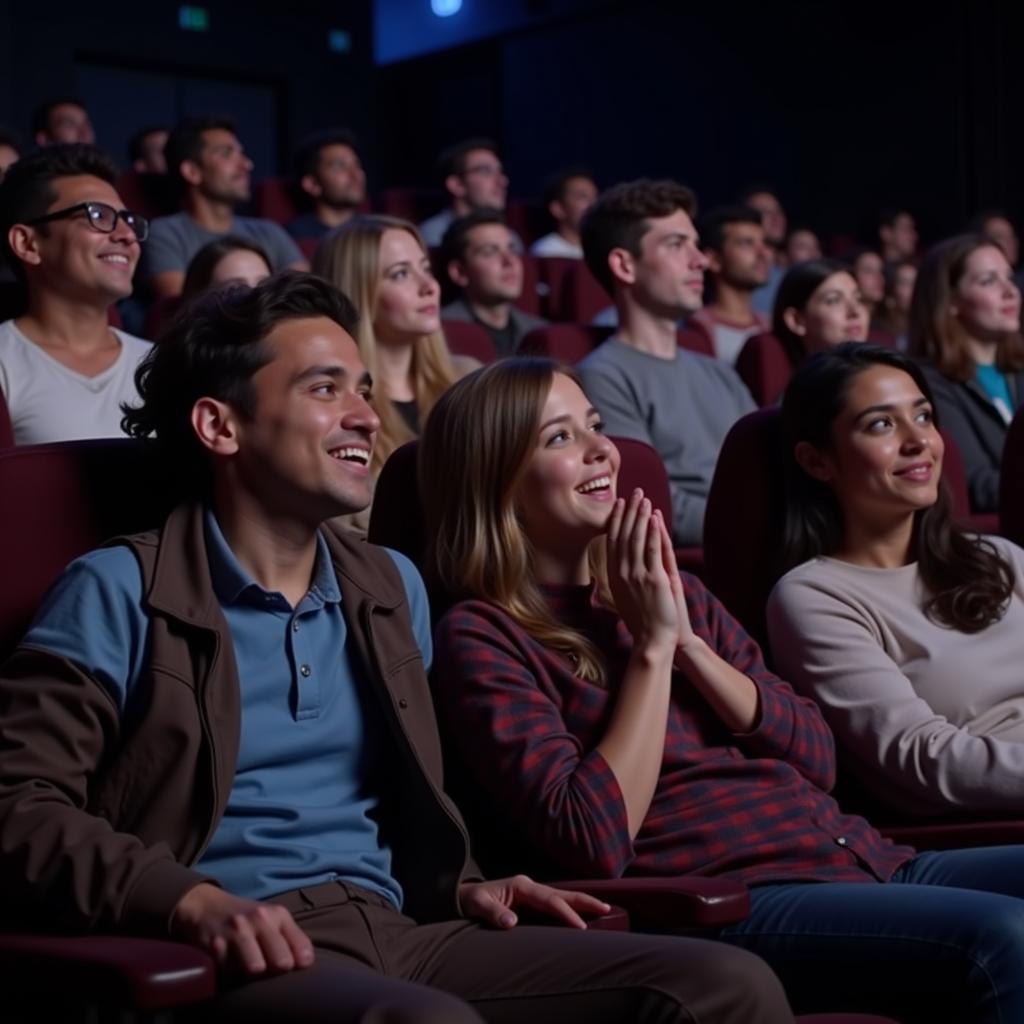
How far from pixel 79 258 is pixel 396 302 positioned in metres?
0.54

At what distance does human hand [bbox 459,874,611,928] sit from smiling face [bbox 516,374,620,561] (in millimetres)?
337

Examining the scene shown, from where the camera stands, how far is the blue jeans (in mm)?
1234

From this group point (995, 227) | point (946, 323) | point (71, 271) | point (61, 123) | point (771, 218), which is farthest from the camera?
point (771, 218)

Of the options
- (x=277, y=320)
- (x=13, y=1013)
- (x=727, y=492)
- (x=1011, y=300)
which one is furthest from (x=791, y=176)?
(x=13, y=1013)

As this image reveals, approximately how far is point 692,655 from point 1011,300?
5.93 ft

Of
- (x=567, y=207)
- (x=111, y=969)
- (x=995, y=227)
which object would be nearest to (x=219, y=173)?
(x=567, y=207)

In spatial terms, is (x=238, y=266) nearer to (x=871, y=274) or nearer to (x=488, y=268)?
(x=488, y=268)

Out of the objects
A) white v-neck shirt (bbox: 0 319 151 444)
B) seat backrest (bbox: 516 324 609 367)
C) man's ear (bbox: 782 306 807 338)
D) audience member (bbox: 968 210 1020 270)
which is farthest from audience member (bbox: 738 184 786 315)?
white v-neck shirt (bbox: 0 319 151 444)

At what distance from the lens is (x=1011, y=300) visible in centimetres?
298

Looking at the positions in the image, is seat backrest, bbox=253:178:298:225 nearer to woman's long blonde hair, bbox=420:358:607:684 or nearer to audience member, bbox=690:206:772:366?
audience member, bbox=690:206:772:366

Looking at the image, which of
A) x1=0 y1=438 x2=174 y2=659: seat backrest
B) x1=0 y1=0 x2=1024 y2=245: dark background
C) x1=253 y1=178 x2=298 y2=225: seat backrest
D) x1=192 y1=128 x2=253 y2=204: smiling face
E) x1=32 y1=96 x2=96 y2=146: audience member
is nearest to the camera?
x1=0 y1=438 x2=174 y2=659: seat backrest

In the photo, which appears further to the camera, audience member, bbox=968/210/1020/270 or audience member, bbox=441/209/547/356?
audience member, bbox=968/210/1020/270

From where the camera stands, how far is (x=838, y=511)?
5.87ft

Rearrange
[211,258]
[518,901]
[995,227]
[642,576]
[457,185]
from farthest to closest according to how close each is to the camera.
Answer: [995,227]
[457,185]
[211,258]
[642,576]
[518,901]
